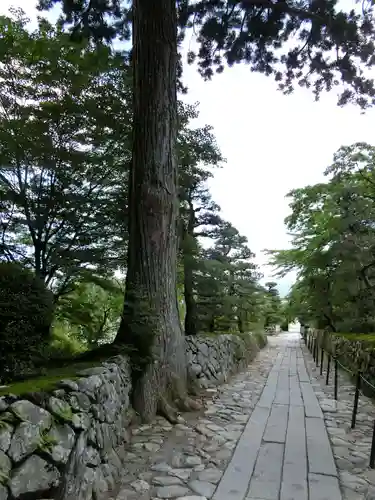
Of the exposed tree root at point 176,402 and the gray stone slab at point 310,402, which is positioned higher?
the exposed tree root at point 176,402

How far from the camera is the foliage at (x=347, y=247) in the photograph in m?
7.98

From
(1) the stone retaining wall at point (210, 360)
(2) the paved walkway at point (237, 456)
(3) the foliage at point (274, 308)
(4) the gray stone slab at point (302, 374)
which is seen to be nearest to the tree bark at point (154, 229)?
(2) the paved walkway at point (237, 456)

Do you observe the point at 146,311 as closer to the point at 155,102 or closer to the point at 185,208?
the point at 155,102

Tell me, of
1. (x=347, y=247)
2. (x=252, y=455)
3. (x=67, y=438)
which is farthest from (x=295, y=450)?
(x=347, y=247)

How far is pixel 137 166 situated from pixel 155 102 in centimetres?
84

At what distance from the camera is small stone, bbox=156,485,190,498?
2287 mm

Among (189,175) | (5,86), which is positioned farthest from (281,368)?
(5,86)

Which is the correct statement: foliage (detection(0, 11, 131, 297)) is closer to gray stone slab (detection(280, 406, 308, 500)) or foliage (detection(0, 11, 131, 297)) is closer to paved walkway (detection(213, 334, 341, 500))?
paved walkway (detection(213, 334, 341, 500))

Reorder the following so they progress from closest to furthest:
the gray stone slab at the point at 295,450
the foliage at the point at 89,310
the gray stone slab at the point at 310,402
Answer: the gray stone slab at the point at 295,450
the gray stone slab at the point at 310,402
the foliage at the point at 89,310

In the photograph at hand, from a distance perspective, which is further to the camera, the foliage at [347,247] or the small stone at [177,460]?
the foliage at [347,247]

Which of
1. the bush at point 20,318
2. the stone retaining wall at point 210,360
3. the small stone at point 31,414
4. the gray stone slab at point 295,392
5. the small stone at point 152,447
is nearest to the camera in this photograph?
the small stone at point 31,414

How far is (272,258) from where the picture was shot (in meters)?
18.5

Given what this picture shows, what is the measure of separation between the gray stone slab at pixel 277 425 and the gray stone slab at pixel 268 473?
6.8 inches

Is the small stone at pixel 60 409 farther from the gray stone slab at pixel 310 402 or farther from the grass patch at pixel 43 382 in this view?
the gray stone slab at pixel 310 402
